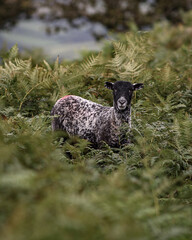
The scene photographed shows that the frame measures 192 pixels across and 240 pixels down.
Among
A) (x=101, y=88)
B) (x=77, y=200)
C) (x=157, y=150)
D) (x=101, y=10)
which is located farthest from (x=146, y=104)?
(x=101, y=10)

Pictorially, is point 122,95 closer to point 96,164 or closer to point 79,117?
point 79,117

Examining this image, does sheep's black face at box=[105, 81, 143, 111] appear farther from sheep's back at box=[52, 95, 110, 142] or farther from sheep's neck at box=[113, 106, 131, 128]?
Answer: sheep's back at box=[52, 95, 110, 142]

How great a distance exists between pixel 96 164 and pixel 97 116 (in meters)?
0.96

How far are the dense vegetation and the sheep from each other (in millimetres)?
173

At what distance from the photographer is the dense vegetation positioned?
2.19 metres

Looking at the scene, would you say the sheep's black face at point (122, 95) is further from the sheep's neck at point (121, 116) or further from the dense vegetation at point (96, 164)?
the dense vegetation at point (96, 164)

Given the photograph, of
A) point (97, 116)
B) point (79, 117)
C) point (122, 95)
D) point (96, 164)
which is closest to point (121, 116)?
point (122, 95)

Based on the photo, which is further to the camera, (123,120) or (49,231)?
(123,120)

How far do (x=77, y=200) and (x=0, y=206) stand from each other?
1.56 ft

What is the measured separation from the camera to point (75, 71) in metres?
7.89


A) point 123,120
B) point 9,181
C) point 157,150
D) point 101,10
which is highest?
point 101,10

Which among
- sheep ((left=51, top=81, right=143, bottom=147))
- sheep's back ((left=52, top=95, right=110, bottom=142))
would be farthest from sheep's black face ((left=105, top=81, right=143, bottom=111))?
sheep's back ((left=52, top=95, right=110, bottom=142))

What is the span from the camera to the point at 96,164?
209 inches

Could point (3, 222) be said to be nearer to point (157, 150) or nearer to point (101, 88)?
point (157, 150)
